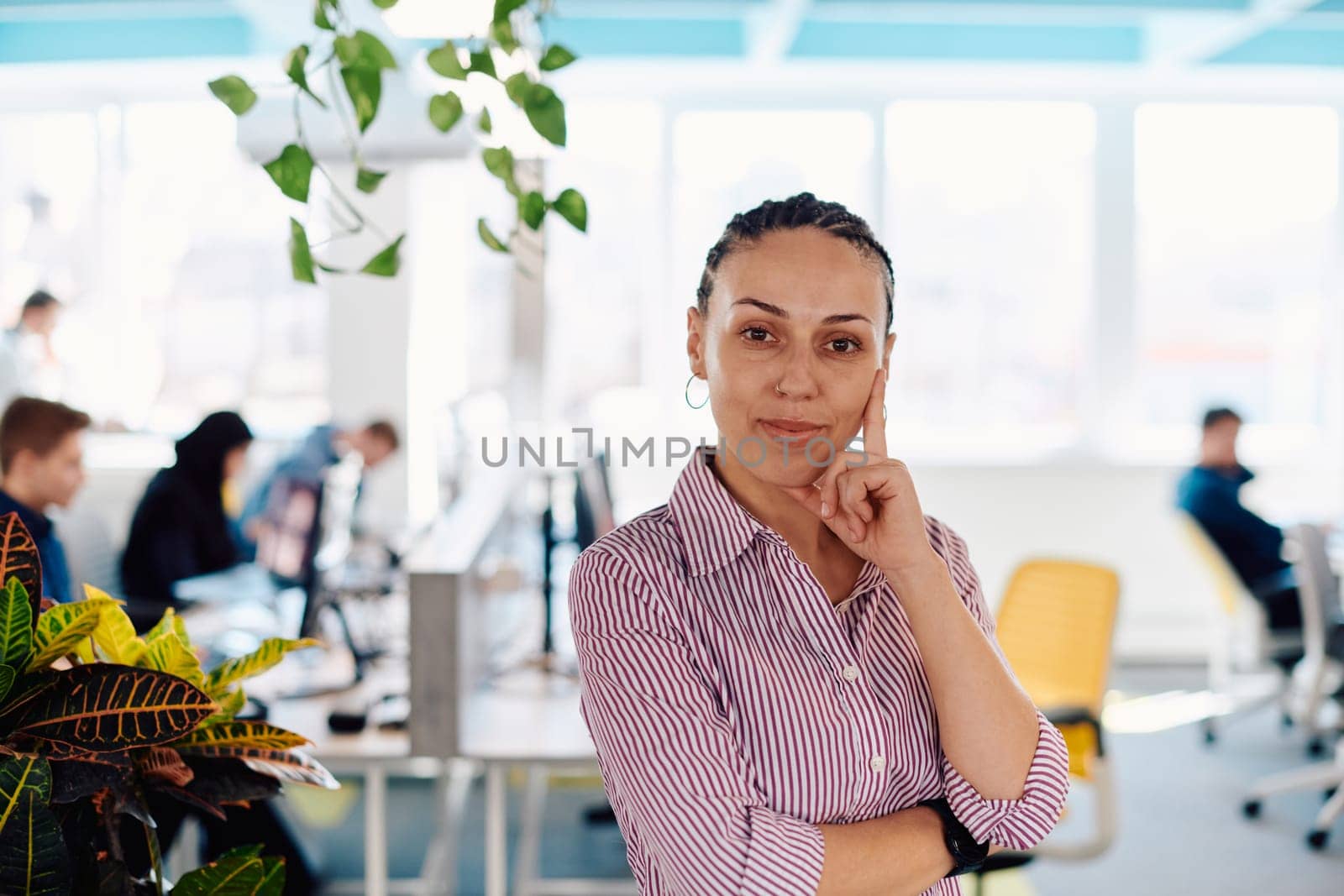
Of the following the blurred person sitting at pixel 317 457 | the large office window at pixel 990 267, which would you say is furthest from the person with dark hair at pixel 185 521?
the large office window at pixel 990 267

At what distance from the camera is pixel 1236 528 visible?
14.0ft

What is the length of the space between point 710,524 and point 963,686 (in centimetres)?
29

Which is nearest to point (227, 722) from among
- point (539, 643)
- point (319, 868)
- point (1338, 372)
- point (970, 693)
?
point (970, 693)

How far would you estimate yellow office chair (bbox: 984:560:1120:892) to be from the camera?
2.50 meters

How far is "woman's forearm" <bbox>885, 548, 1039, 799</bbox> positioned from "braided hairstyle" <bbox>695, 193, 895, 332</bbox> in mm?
289

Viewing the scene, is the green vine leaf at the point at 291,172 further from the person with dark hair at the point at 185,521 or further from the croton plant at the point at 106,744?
the person with dark hair at the point at 185,521

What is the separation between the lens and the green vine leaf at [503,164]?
4.23ft

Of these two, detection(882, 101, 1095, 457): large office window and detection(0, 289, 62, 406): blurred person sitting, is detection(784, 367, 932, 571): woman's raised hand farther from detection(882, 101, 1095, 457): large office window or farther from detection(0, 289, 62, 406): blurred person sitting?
detection(882, 101, 1095, 457): large office window

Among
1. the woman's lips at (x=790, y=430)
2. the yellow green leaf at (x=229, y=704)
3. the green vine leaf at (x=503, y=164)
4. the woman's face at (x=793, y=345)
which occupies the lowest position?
the yellow green leaf at (x=229, y=704)

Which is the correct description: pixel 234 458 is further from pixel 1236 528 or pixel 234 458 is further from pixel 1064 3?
pixel 1064 3

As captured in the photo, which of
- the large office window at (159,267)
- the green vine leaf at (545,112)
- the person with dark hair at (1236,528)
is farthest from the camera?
the large office window at (159,267)

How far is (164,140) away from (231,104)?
614cm

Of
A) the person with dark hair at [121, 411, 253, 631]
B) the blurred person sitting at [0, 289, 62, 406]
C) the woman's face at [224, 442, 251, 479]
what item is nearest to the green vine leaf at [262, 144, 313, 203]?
the person with dark hair at [121, 411, 253, 631]

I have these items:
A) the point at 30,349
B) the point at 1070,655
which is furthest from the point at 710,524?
the point at 30,349
